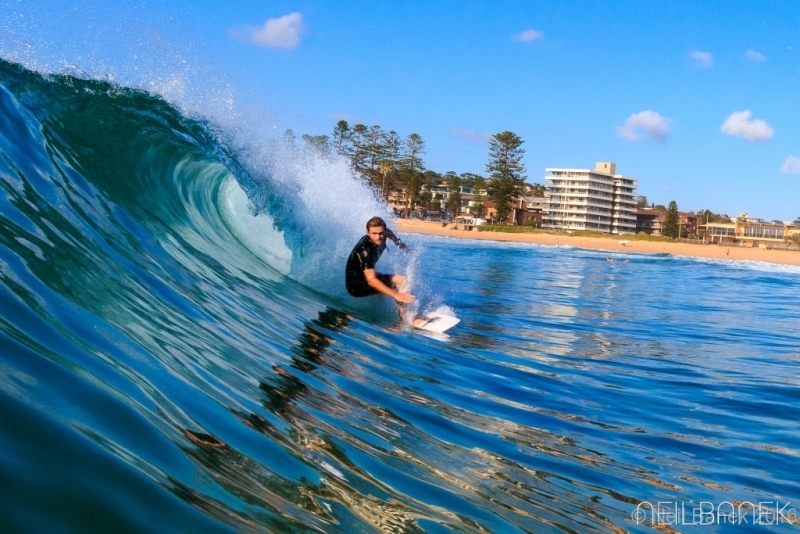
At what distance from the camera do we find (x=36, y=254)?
3.79 m

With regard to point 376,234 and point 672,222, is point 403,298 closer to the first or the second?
point 376,234

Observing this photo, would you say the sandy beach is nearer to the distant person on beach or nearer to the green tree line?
the green tree line

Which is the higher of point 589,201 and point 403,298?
point 589,201

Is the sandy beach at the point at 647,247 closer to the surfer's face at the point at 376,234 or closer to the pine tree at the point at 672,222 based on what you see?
the pine tree at the point at 672,222

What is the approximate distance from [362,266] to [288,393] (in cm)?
408

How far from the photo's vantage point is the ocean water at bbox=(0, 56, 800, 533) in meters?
2.20

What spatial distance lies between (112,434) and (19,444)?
0.34 metres

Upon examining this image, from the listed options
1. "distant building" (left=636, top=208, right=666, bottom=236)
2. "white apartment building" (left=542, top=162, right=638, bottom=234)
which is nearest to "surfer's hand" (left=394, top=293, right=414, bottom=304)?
"white apartment building" (left=542, top=162, right=638, bottom=234)

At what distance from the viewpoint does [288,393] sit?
12.7ft

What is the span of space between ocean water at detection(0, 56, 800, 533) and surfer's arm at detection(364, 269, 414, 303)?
348 mm

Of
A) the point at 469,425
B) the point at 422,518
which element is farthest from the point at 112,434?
the point at 469,425

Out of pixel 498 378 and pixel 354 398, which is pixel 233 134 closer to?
pixel 498 378

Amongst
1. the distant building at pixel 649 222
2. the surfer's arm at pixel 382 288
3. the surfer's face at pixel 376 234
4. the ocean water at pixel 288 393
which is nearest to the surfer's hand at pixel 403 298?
the surfer's arm at pixel 382 288

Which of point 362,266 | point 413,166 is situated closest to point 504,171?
point 413,166
